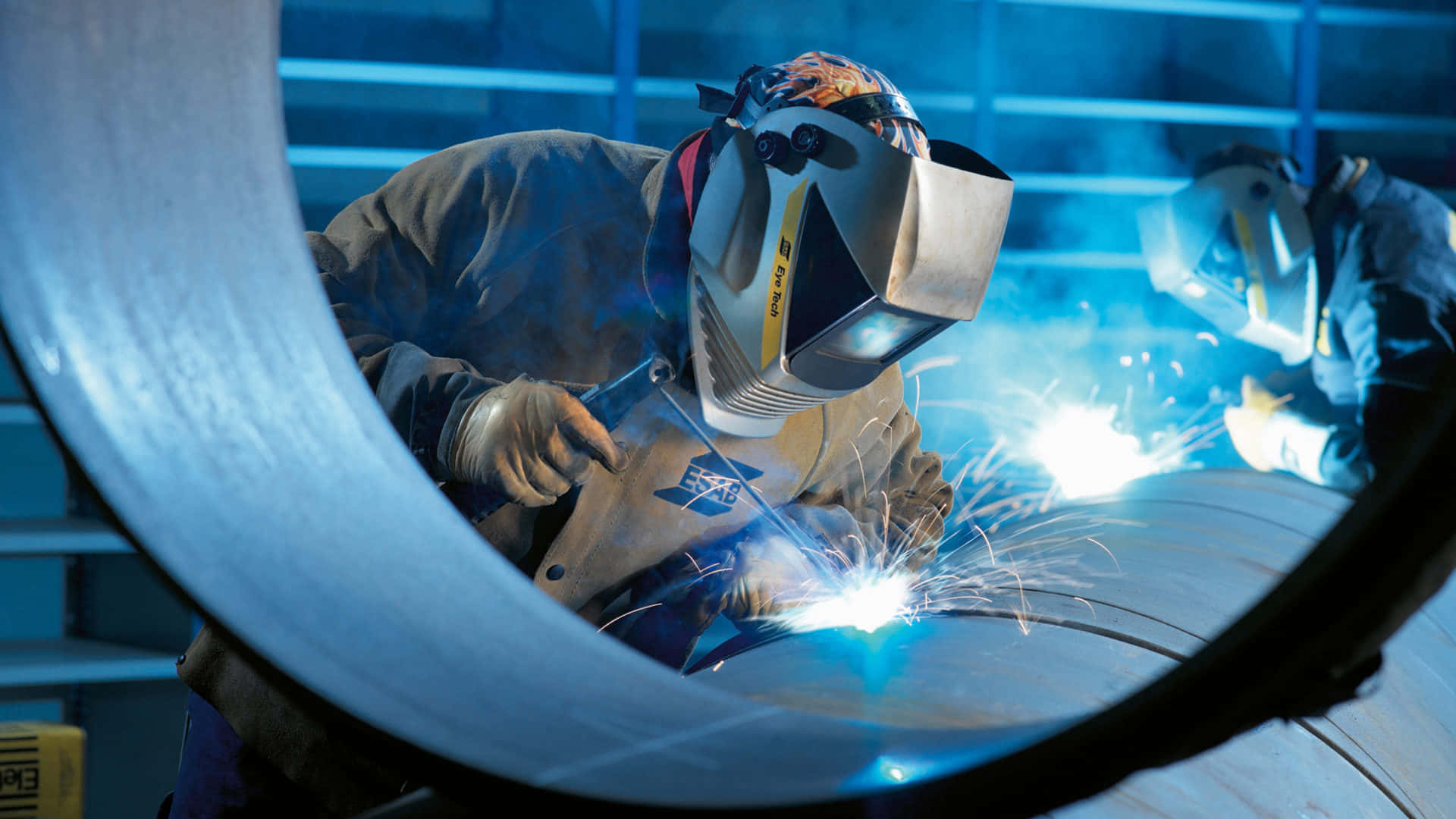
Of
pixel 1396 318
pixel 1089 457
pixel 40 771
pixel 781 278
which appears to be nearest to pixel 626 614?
pixel 781 278

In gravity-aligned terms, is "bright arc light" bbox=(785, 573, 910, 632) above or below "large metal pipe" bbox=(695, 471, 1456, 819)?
below

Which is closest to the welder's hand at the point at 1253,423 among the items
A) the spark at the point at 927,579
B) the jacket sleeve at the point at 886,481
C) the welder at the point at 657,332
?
the spark at the point at 927,579

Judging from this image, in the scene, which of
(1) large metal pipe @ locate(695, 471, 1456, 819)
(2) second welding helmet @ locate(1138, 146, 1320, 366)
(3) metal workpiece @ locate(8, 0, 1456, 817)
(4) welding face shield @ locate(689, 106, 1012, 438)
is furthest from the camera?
(2) second welding helmet @ locate(1138, 146, 1320, 366)

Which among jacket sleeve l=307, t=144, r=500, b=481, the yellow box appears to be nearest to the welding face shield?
jacket sleeve l=307, t=144, r=500, b=481

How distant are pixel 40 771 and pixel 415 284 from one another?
1329 millimetres

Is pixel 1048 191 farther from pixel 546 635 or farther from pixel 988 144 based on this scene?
pixel 546 635

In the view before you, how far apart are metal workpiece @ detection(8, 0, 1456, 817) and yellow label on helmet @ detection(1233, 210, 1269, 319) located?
7.47 ft

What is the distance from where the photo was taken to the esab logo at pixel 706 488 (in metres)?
1.48

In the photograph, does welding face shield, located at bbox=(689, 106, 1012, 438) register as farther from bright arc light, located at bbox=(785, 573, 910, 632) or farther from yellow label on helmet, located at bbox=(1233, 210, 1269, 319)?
yellow label on helmet, located at bbox=(1233, 210, 1269, 319)

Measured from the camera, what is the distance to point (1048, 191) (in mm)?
4707

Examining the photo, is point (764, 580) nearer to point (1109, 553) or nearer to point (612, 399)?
point (612, 399)

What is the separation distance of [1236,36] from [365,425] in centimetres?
547

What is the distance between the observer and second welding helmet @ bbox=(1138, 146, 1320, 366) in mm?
2586

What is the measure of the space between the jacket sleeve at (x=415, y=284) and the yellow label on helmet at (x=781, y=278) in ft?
1.25
